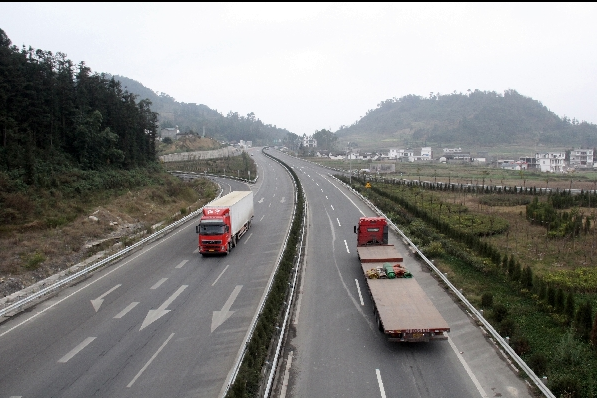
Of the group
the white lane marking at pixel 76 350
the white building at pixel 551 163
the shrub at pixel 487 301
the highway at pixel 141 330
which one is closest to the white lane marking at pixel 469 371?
the shrub at pixel 487 301

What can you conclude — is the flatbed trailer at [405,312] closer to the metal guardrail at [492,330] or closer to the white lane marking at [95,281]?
the metal guardrail at [492,330]

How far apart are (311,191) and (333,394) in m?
50.0

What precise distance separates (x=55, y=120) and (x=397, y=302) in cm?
5177

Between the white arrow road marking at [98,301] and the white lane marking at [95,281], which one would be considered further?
the white arrow road marking at [98,301]

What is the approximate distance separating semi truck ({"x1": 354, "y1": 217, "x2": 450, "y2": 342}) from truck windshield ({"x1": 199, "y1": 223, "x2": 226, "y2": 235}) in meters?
8.93

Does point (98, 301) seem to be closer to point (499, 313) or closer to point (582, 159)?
point (499, 313)

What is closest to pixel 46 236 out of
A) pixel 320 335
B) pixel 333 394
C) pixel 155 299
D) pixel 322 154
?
pixel 155 299

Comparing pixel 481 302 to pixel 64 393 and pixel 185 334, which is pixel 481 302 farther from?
pixel 64 393

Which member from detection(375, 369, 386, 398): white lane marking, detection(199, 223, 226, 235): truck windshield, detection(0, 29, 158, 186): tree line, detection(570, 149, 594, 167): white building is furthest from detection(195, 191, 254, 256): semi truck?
detection(570, 149, 594, 167): white building

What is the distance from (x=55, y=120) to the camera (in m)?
52.9

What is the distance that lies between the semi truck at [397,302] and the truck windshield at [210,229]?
8.93 metres

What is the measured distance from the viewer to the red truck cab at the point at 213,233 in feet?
87.8

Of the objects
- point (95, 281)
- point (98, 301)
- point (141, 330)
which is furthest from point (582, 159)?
point (141, 330)

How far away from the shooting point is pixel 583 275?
22719 mm
